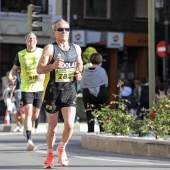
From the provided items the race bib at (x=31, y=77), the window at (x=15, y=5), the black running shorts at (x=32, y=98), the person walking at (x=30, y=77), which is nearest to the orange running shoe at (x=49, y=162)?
the person walking at (x=30, y=77)

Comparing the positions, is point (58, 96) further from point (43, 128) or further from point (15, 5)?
point (15, 5)

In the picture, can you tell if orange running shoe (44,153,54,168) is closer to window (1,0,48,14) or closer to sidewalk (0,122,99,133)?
sidewalk (0,122,99,133)

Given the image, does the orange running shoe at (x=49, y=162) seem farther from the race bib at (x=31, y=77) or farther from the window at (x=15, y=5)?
the window at (x=15, y=5)

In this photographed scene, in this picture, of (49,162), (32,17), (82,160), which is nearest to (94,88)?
(82,160)

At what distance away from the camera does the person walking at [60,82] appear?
9914 mm

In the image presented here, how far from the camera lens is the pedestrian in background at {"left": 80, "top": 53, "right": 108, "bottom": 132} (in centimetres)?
1480

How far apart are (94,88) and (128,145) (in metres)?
3.06

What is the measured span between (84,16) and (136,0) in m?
3.26

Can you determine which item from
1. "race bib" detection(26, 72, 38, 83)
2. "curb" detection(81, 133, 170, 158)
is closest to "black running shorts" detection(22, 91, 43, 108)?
"race bib" detection(26, 72, 38, 83)

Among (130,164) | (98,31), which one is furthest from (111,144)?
(98,31)

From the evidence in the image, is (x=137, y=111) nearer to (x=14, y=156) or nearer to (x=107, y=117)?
(x=107, y=117)

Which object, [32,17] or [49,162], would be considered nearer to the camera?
[49,162]

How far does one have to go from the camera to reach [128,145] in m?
12.0

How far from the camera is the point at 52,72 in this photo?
996 centimetres
